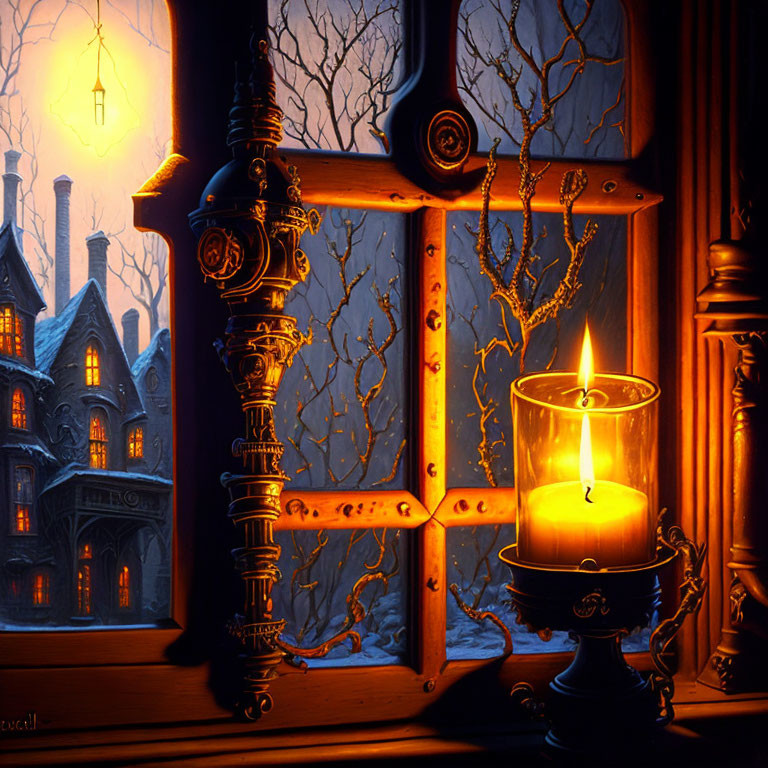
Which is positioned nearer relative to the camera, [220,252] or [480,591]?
[220,252]

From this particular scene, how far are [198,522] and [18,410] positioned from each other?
0.33 m

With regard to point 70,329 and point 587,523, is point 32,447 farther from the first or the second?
point 587,523

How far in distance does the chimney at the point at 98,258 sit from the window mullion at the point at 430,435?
0.51 meters

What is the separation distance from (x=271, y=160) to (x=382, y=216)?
0.24 meters

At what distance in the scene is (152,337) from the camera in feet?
4.79

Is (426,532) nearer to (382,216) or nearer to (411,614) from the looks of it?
(411,614)

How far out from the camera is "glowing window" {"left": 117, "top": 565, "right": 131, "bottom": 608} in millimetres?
1442

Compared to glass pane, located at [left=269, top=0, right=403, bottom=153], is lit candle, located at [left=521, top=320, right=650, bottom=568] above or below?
below

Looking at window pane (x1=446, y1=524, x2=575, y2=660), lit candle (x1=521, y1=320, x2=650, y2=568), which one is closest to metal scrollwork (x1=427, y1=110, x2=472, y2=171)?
lit candle (x1=521, y1=320, x2=650, y2=568)

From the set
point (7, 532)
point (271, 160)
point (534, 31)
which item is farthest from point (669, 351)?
point (7, 532)

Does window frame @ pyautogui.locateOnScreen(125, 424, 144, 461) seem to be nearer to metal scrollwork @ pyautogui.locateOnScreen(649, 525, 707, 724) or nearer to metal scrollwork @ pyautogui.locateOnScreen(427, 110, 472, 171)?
metal scrollwork @ pyautogui.locateOnScreen(427, 110, 472, 171)

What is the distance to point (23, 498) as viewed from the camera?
1.41 metres

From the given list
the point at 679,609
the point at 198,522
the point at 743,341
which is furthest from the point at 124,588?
the point at 743,341

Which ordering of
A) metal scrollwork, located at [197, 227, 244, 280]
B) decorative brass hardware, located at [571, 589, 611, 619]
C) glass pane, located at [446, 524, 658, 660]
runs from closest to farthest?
1. decorative brass hardware, located at [571, 589, 611, 619]
2. metal scrollwork, located at [197, 227, 244, 280]
3. glass pane, located at [446, 524, 658, 660]
